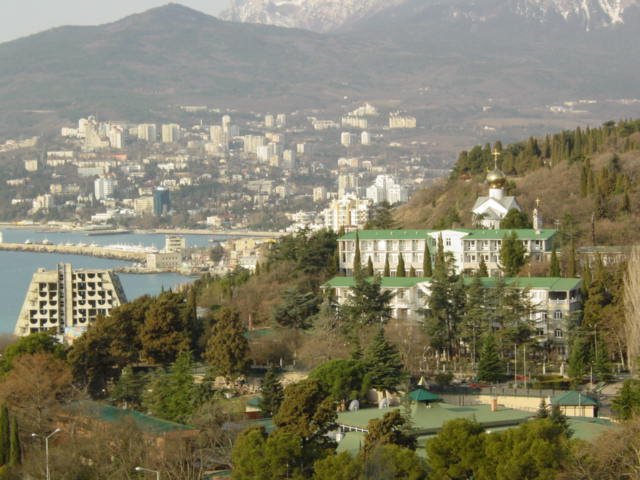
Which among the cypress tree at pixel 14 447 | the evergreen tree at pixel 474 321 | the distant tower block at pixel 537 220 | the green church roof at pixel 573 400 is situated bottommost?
the cypress tree at pixel 14 447

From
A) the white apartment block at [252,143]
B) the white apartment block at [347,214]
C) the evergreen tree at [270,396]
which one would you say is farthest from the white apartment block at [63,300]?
the white apartment block at [252,143]

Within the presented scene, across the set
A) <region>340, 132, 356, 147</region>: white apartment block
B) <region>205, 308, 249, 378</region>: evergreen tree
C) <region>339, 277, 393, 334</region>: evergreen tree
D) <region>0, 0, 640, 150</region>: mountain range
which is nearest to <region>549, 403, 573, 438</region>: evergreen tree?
<region>205, 308, 249, 378</region>: evergreen tree

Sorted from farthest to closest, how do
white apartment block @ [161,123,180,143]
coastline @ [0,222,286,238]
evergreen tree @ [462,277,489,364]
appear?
white apartment block @ [161,123,180,143]
coastline @ [0,222,286,238]
evergreen tree @ [462,277,489,364]

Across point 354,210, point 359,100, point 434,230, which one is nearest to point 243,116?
point 359,100

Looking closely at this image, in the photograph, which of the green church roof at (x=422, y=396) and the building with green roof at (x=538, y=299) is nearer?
the green church roof at (x=422, y=396)

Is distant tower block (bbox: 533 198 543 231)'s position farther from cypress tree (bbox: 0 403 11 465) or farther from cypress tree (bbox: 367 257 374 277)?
cypress tree (bbox: 0 403 11 465)

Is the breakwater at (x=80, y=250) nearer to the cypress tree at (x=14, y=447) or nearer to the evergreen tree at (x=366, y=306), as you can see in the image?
the evergreen tree at (x=366, y=306)

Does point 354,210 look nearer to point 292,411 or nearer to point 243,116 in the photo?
point 292,411
